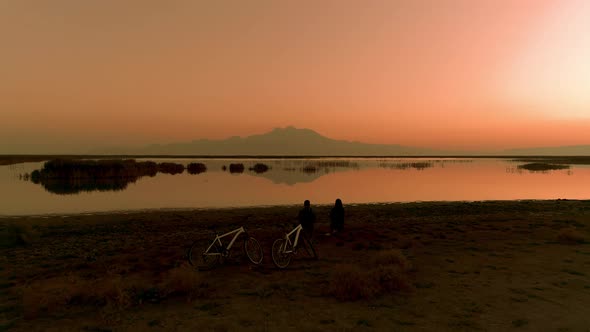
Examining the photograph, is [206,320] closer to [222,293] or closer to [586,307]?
[222,293]

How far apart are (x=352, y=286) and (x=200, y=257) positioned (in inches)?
211

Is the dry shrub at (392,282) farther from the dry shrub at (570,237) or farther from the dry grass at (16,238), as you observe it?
the dry grass at (16,238)

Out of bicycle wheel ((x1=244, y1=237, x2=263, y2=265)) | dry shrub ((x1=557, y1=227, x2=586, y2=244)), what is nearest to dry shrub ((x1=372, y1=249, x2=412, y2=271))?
bicycle wheel ((x1=244, y1=237, x2=263, y2=265))

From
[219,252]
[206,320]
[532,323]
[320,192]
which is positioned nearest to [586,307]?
[532,323]

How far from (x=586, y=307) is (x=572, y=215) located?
60.6ft

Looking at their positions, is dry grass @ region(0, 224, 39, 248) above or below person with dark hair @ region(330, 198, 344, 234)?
below

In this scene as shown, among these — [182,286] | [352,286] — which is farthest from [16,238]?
[352,286]

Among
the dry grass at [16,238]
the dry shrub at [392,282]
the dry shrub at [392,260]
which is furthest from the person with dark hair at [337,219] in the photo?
the dry grass at [16,238]

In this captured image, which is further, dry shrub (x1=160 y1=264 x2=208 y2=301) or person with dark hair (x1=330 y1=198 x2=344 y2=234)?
person with dark hair (x1=330 y1=198 x2=344 y2=234)

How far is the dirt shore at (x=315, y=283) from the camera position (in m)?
7.62

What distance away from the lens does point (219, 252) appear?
38.4ft

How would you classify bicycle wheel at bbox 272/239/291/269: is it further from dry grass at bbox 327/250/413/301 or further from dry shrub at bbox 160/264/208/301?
dry shrub at bbox 160/264/208/301

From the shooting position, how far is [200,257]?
12008 millimetres

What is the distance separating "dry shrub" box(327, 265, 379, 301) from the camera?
352 inches
